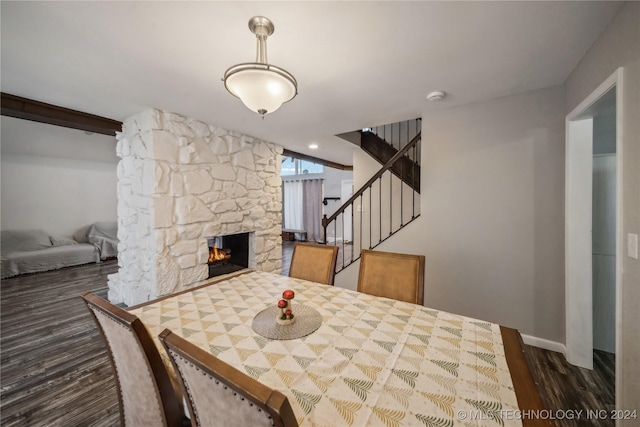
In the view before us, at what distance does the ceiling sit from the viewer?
1.24 metres

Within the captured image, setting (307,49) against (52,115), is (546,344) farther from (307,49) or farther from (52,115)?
(52,115)

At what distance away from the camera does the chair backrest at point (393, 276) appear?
155 cm

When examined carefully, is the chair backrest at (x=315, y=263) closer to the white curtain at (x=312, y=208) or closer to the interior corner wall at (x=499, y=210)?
the interior corner wall at (x=499, y=210)

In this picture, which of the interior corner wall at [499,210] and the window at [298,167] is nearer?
the interior corner wall at [499,210]

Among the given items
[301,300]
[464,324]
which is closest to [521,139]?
[464,324]

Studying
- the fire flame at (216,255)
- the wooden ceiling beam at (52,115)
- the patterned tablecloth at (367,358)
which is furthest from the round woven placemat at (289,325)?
the wooden ceiling beam at (52,115)

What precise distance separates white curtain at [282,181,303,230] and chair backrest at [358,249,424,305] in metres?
6.13

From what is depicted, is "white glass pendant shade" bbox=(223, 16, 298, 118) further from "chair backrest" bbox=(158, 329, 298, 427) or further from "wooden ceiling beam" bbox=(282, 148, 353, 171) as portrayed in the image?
"wooden ceiling beam" bbox=(282, 148, 353, 171)

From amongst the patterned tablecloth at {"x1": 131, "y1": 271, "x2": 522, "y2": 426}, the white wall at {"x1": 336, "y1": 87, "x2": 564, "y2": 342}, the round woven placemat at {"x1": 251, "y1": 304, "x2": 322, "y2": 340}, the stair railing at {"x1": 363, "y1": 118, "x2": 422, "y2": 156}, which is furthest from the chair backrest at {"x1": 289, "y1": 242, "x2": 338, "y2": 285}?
the stair railing at {"x1": 363, "y1": 118, "x2": 422, "y2": 156}

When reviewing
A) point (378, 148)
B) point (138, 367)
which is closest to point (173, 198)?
point (138, 367)

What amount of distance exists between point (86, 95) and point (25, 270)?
4173mm

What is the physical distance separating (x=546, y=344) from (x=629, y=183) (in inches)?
65.1

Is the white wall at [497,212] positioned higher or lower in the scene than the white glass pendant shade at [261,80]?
lower

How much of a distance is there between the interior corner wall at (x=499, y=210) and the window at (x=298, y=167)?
17.3 ft
